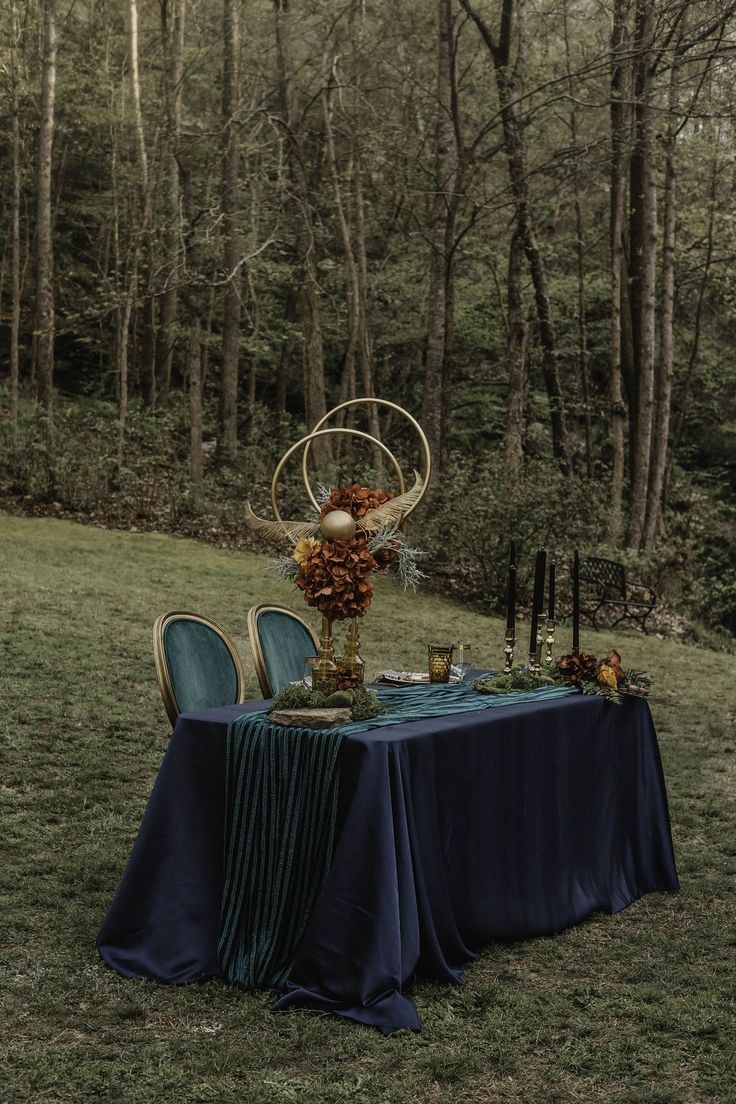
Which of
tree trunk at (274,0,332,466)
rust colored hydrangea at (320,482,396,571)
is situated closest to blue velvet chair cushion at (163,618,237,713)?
rust colored hydrangea at (320,482,396,571)

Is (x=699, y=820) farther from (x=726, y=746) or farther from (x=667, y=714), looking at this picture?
(x=667, y=714)

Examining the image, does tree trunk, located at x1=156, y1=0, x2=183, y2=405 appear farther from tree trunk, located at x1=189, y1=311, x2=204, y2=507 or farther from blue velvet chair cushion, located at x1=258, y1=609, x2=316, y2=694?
blue velvet chair cushion, located at x1=258, y1=609, x2=316, y2=694

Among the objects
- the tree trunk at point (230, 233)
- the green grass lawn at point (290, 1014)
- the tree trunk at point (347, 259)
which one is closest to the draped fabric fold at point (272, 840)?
the green grass lawn at point (290, 1014)

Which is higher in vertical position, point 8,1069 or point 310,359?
point 310,359

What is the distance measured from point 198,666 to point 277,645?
0.66 metres

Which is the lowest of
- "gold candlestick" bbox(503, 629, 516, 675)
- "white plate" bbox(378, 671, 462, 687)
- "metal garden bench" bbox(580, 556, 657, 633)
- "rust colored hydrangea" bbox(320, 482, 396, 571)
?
"metal garden bench" bbox(580, 556, 657, 633)

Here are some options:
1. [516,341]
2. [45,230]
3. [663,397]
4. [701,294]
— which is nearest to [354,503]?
[516,341]

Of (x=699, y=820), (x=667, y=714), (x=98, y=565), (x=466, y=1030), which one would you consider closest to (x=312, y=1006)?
(x=466, y=1030)

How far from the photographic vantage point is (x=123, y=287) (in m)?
21.5

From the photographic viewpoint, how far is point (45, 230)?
55.8 ft

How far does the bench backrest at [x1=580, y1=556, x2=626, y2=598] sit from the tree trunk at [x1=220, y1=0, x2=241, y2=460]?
6376mm

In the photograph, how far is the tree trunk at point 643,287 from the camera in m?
15.3

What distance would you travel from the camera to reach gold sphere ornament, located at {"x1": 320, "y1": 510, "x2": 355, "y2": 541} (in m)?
3.94

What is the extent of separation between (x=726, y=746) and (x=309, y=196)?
51.2ft
